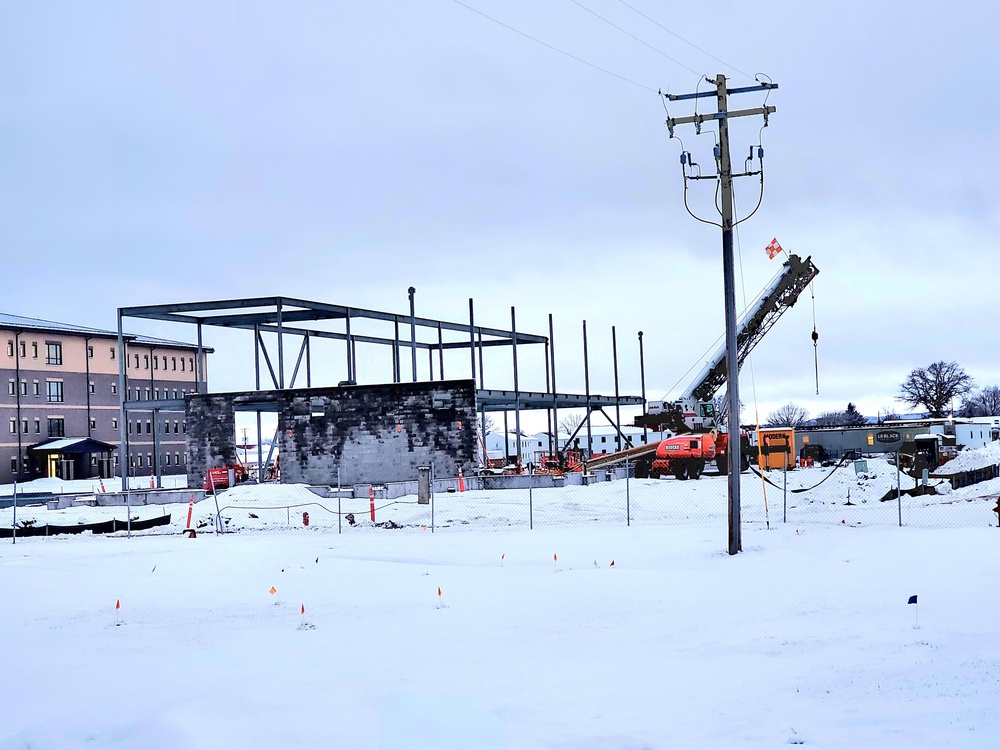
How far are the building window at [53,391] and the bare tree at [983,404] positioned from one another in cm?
13029

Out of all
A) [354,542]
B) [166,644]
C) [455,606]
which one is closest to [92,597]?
[166,644]

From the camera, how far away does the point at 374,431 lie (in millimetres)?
38719

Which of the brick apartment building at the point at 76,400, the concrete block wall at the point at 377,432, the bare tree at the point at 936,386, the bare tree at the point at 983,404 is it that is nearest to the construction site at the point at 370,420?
the concrete block wall at the point at 377,432

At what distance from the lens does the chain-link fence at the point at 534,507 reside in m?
25.6

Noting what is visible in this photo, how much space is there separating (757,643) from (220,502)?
25034 mm

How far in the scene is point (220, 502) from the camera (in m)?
32.8

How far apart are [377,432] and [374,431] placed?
0.14 metres

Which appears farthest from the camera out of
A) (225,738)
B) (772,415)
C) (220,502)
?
(772,415)

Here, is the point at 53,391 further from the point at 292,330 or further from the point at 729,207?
the point at 729,207

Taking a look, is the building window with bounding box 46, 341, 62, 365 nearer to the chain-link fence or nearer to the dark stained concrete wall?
the chain-link fence

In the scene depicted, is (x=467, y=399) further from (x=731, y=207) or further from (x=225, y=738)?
(x=225, y=738)

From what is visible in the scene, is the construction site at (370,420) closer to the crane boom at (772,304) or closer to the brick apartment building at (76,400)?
the crane boom at (772,304)

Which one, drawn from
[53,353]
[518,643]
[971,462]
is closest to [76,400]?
[53,353]

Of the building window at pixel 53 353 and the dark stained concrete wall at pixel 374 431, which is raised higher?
the building window at pixel 53 353
